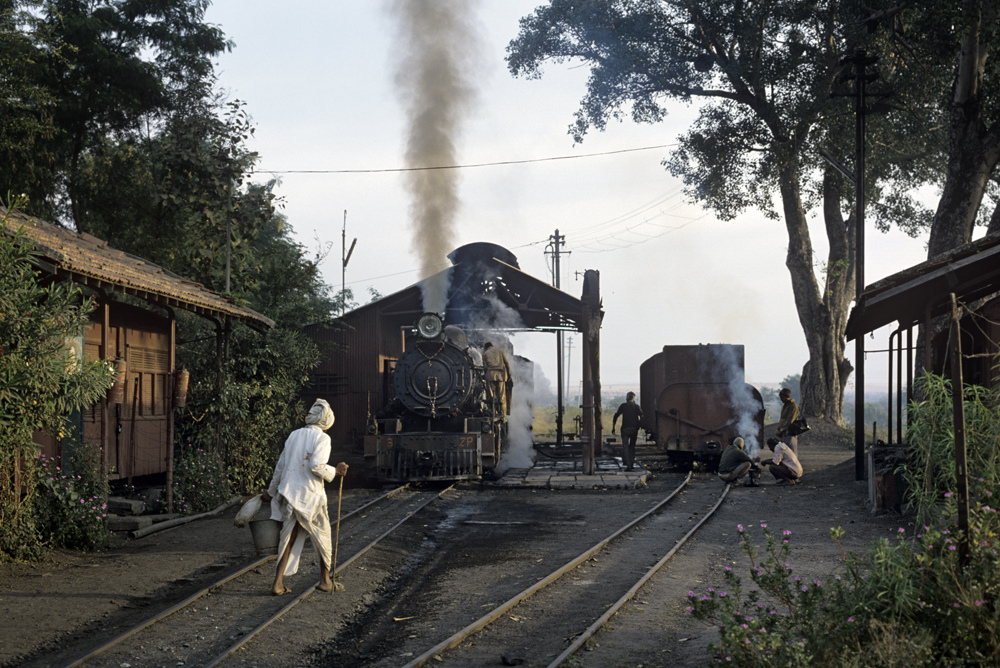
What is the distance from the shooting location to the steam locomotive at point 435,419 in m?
15.3

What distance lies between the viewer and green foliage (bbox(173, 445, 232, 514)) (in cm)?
1241

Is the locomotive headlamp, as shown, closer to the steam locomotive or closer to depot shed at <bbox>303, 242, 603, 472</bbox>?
the steam locomotive

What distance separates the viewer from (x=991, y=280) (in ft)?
32.6

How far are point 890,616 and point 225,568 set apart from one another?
19.6ft

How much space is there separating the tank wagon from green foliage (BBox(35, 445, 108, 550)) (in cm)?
1104

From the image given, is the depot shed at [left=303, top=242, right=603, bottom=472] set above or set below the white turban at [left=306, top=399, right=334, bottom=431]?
above

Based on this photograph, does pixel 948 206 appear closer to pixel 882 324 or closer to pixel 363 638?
pixel 882 324

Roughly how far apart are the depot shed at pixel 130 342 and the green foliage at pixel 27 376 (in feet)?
2.29

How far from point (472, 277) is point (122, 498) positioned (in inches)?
420

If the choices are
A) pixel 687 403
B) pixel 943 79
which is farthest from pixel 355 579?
pixel 943 79

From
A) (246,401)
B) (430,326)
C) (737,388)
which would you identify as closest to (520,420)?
(737,388)

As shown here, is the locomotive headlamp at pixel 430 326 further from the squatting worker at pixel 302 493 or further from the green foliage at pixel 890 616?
the green foliage at pixel 890 616

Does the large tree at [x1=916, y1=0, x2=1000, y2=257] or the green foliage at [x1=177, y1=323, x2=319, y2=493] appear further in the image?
the large tree at [x1=916, y1=0, x2=1000, y2=257]

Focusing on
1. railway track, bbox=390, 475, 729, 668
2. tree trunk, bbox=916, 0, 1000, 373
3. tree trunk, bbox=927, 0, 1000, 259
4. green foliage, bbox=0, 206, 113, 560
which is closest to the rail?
railway track, bbox=390, 475, 729, 668
